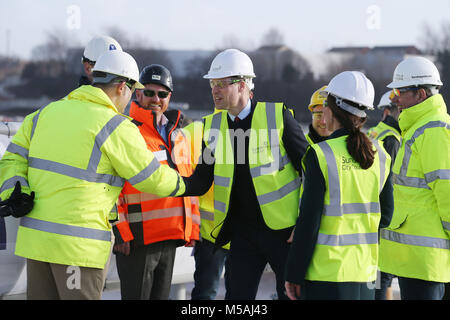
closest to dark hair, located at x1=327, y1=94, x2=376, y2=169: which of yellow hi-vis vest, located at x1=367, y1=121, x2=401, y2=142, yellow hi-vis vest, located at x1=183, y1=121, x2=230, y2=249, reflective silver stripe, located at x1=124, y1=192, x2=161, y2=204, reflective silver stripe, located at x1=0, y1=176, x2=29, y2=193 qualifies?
yellow hi-vis vest, located at x1=183, y1=121, x2=230, y2=249

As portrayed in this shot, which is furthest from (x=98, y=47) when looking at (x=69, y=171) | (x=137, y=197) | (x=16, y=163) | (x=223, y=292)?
(x=223, y=292)

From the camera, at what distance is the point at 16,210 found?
3.46m

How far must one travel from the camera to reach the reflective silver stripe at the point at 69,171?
3.47 meters

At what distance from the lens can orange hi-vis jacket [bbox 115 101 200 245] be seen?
4.19 meters

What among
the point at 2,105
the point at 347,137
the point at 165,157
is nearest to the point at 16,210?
the point at 165,157

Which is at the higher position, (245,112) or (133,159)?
(245,112)

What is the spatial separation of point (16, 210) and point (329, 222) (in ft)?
5.71

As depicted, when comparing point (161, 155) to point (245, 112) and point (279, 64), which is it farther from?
point (279, 64)

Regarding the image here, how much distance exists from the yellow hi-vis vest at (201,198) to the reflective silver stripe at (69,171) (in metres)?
1.09

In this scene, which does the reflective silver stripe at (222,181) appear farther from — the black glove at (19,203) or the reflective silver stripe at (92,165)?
the black glove at (19,203)

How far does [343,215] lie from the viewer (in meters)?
3.37

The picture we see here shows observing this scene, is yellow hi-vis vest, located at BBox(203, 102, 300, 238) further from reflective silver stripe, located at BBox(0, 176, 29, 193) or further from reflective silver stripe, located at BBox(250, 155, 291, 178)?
reflective silver stripe, located at BBox(0, 176, 29, 193)

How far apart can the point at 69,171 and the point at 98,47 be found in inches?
64.7

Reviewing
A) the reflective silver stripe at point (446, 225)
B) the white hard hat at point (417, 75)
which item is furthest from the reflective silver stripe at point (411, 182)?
the white hard hat at point (417, 75)
